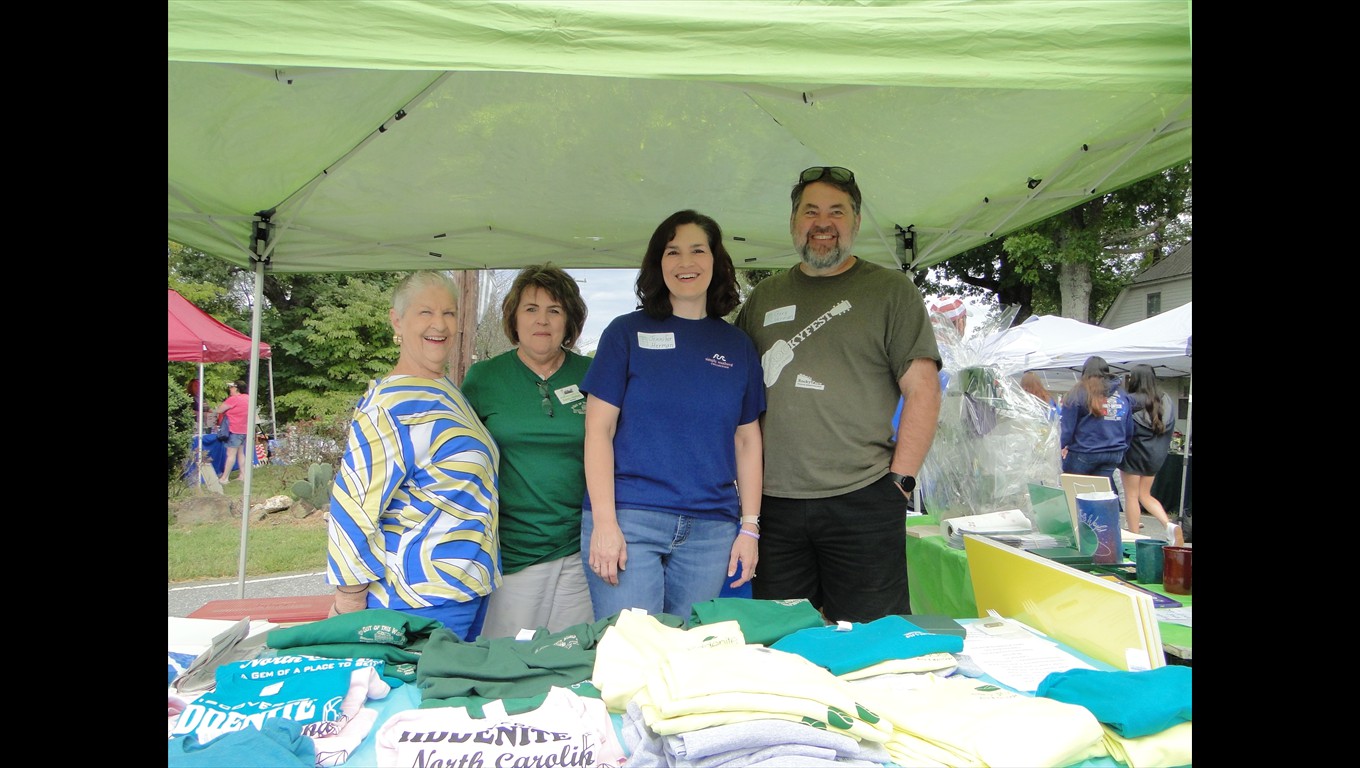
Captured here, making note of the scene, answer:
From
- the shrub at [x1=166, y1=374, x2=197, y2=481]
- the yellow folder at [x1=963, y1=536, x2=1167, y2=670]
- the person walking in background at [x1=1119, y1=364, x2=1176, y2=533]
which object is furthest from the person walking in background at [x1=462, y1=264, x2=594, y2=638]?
the shrub at [x1=166, y1=374, x2=197, y2=481]

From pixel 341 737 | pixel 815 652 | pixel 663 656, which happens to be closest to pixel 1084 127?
pixel 815 652

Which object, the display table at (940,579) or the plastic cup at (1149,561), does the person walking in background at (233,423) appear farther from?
the plastic cup at (1149,561)

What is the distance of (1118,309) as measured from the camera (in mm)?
25516

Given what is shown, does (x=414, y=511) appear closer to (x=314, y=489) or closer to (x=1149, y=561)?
(x=1149, y=561)

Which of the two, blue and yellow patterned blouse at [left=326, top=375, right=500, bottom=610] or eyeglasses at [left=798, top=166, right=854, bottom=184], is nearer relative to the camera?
blue and yellow patterned blouse at [left=326, top=375, right=500, bottom=610]

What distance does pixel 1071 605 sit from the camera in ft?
5.82

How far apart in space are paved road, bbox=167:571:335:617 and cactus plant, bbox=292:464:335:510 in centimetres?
287

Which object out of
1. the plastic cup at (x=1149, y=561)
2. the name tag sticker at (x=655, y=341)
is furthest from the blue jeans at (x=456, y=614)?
the plastic cup at (x=1149, y=561)

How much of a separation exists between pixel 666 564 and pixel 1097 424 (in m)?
5.31

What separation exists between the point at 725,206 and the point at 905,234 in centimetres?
111

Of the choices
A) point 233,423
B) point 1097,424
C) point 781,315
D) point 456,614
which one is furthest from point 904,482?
point 233,423

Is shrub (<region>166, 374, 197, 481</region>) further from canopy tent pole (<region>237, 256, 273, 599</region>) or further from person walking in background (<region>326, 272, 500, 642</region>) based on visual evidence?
person walking in background (<region>326, 272, 500, 642</region>)

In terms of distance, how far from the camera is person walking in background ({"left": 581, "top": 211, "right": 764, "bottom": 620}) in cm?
218

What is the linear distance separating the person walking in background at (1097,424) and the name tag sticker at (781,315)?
4.59 metres
